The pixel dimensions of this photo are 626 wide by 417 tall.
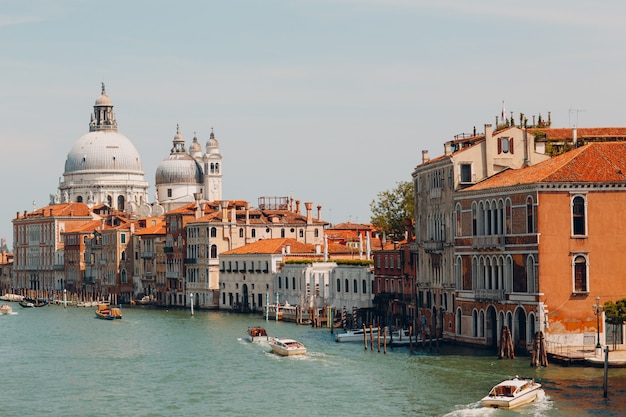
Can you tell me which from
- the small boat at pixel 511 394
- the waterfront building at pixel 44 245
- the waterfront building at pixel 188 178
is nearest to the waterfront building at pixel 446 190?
the small boat at pixel 511 394

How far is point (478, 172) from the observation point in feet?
155

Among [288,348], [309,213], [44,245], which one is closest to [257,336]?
[288,348]

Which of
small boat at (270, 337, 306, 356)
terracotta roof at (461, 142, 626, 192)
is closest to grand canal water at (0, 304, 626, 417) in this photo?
small boat at (270, 337, 306, 356)

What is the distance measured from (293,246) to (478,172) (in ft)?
91.7

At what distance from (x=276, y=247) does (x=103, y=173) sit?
2051 inches

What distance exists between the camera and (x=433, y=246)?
49312 millimetres

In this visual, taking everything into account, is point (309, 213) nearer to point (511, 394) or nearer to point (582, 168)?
point (582, 168)

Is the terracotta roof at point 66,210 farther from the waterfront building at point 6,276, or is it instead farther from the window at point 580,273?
the window at point 580,273

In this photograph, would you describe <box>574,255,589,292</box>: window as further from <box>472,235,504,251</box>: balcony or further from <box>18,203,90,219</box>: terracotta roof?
<box>18,203,90,219</box>: terracotta roof

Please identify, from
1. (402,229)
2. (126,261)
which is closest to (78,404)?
(402,229)

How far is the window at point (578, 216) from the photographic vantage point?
41219 mm

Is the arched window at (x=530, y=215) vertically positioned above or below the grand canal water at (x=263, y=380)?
above

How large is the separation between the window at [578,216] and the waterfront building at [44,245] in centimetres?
7495

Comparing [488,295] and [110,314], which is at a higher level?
[488,295]
